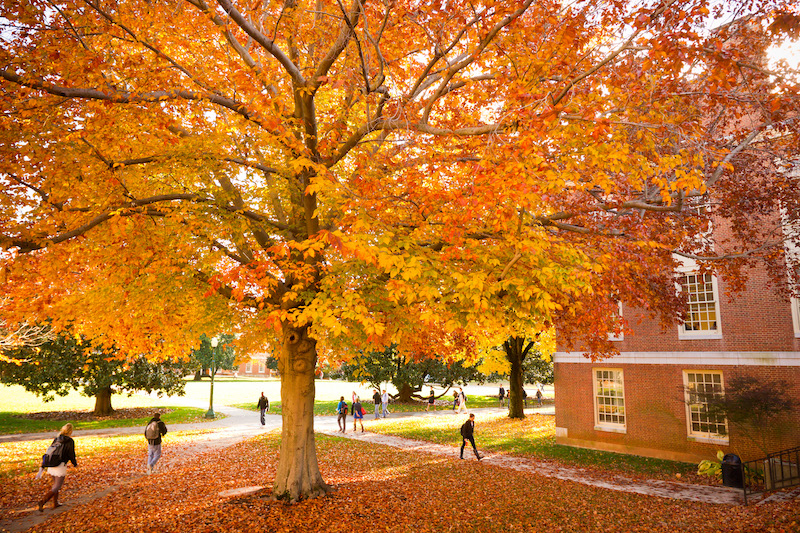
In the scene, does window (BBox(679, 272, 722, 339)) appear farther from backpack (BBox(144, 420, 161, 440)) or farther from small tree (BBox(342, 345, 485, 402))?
small tree (BBox(342, 345, 485, 402))

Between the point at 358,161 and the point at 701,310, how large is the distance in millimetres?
15890

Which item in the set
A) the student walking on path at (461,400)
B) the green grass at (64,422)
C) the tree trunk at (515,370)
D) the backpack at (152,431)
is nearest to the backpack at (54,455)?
the backpack at (152,431)

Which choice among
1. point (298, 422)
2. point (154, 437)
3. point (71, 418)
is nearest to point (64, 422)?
point (71, 418)

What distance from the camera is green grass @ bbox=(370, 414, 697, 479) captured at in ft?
53.9

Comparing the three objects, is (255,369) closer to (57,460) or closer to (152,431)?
(152,431)

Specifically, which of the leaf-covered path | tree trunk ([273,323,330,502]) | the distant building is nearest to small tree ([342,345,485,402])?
the distant building

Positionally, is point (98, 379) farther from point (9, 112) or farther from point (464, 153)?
point (464, 153)

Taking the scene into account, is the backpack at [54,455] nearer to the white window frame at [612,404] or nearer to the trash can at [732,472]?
the trash can at [732,472]

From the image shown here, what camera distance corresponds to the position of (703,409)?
17.0 m

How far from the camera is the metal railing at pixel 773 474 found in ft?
41.1

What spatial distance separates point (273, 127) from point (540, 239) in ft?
15.3

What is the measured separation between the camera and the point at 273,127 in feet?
23.8

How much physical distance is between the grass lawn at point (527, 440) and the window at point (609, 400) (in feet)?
4.62

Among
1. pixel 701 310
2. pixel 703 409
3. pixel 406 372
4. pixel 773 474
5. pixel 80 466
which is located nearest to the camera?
pixel 773 474
